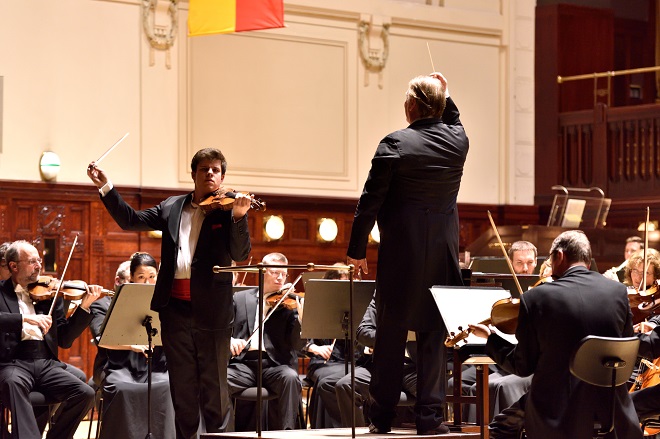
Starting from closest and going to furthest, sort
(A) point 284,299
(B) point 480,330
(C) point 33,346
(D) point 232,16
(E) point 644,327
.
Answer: (B) point 480,330
(E) point 644,327
(C) point 33,346
(A) point 284,299
(D) point 232,16

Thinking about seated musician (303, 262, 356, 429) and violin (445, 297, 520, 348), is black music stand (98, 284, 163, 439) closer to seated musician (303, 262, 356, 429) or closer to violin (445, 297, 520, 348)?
seated musician (303, 262, 356, 429)

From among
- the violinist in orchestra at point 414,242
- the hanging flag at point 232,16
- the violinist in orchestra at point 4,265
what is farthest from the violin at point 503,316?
the hanging flag at point 232,16

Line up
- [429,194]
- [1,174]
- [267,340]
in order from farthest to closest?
[1,174], [267,340], [429,194]

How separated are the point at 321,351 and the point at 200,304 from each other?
7.76 ft

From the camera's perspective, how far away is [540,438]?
14.8 ft

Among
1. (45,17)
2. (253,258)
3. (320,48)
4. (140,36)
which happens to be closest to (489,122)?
(320,48)

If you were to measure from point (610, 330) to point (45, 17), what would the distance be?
6961 mm

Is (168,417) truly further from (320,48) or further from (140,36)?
(320,48)

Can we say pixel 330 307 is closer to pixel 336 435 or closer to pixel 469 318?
pixel 336 435

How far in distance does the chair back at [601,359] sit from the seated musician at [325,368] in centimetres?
291

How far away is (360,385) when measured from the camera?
22.7 feet

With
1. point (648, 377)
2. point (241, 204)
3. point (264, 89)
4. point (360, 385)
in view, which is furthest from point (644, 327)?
point (264, 89)

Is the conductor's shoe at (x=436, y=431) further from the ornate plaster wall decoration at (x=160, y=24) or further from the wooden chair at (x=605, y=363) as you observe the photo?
the ornate plaster wall decoration at (x=160, y=24)

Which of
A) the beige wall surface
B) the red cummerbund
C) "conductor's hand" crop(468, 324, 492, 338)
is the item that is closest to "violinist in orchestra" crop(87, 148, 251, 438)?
the red cummerbund
